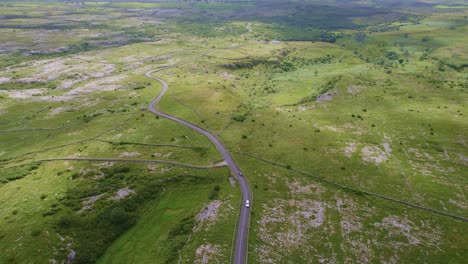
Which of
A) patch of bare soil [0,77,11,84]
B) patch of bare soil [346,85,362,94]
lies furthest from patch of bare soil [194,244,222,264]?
patch of bare soil [0,77,11,84]

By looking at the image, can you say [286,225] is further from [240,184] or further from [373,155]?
[373,155]

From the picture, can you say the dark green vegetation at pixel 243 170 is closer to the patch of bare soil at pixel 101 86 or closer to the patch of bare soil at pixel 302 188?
the patch of bare soil at pixel 302 188

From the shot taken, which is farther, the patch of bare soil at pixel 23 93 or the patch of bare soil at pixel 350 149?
the patch of bare soil at pixel 23 93

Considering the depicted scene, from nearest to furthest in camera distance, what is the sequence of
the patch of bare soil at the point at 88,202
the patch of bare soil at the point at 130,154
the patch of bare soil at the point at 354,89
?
1. the patch of bare soil at the point at 88,202
2. the patch of bare soil at the point at 130,154
3. the patch of bare soil at the point at 354,89

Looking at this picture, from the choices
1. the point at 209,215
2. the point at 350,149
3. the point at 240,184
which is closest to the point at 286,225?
the point at 240,184

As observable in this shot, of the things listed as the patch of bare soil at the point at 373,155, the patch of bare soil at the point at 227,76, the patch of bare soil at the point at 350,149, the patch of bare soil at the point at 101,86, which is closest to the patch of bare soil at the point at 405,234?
the patch of bare soil at the point at 373,155

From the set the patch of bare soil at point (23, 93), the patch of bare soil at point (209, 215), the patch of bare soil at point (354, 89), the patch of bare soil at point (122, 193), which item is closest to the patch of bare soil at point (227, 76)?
the patch of bare soil at point (354, 89)

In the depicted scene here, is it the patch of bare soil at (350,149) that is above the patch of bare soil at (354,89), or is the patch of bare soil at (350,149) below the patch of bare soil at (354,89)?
below

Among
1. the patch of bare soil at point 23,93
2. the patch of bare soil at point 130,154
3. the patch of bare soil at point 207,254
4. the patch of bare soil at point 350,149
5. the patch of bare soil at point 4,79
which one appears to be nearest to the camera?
the patch of bare soil at point 207,254

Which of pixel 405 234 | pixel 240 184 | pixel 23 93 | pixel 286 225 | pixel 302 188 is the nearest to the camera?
pixel 405 234

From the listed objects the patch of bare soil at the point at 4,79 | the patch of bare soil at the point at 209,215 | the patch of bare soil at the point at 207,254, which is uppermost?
the patch of bare soil at the point at 4,79
